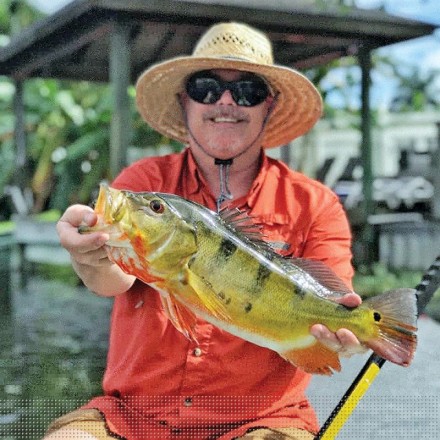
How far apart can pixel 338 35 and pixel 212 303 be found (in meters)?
7.79

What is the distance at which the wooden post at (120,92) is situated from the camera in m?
7.91

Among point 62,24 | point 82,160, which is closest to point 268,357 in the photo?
point 62,24

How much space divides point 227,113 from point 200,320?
0.83 meters

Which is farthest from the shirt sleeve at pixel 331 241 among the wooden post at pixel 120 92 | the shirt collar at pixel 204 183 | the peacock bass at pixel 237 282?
the wooden post at pixel 120 92

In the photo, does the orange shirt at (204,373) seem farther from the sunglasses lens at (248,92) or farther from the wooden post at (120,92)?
the wooden post at (120,92)

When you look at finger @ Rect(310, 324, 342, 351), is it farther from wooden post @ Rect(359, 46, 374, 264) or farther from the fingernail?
wooden post @ Rect(359, 46, 374, 264)

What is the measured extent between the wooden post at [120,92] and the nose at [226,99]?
16.6 feet

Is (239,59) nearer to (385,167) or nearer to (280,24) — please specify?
(280,24)

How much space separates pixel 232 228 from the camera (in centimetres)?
217

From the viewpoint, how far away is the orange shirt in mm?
2557

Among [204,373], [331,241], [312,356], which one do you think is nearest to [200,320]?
[204,373]

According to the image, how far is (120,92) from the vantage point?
798 cm

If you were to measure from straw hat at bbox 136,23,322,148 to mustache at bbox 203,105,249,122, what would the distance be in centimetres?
19

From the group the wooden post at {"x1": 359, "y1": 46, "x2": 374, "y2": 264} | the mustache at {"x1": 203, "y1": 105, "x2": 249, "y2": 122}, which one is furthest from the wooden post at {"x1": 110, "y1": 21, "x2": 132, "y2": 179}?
the mustache at {"x1": 203, "y1": 105, "x2": 249, "y2": 122}
